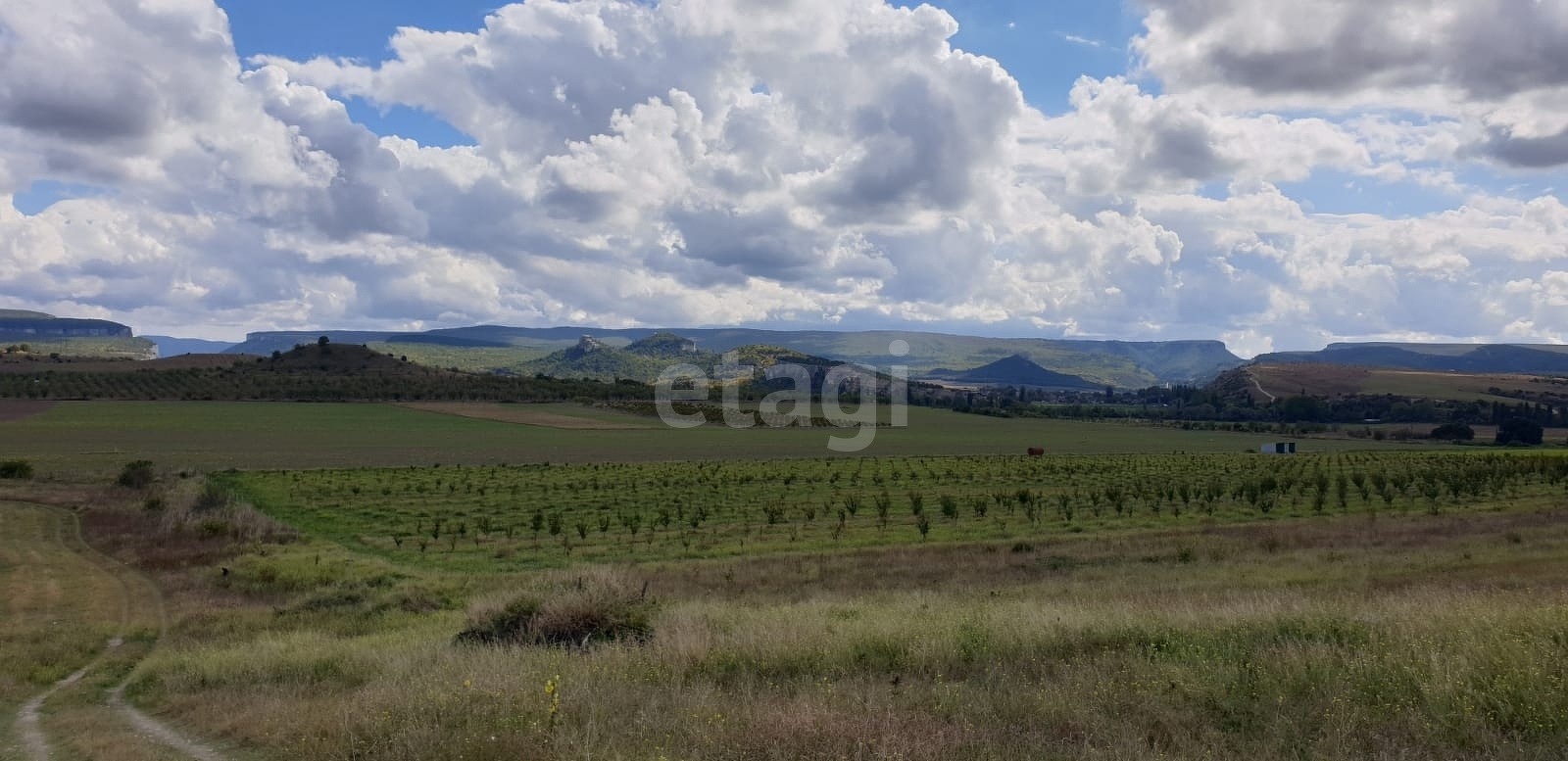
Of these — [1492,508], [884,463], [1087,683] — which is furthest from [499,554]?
[884,463]

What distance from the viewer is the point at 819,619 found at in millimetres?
13328

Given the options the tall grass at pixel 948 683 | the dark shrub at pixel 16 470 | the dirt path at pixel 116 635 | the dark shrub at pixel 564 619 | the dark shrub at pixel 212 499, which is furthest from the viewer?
the dark shrub at pixel 16 470

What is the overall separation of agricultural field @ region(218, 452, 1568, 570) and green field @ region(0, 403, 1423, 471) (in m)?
13.3

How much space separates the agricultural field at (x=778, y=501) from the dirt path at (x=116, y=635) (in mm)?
6592

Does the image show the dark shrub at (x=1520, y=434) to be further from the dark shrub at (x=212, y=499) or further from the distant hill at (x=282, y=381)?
the dark shrub at (x=212, y=499)

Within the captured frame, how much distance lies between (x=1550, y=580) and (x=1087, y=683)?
44.5 feet

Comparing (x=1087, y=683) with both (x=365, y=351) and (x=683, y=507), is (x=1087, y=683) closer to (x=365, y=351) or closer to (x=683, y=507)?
(x=683, y=507)

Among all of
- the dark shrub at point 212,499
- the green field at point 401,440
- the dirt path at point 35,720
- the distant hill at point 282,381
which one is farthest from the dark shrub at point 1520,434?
the dirt path at point 35,720

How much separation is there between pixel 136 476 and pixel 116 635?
38.0 m

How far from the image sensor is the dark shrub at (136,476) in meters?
47.6

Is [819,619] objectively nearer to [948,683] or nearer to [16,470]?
[948,683]

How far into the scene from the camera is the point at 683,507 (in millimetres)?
40719

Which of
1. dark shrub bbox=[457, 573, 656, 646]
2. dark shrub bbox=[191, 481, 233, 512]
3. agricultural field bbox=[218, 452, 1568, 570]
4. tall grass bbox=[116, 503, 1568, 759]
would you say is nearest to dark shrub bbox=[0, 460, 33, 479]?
agricultural field bbox=[218, 452, 1568, 570]

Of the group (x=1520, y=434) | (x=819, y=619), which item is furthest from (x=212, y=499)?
(x=1520, y=434)
